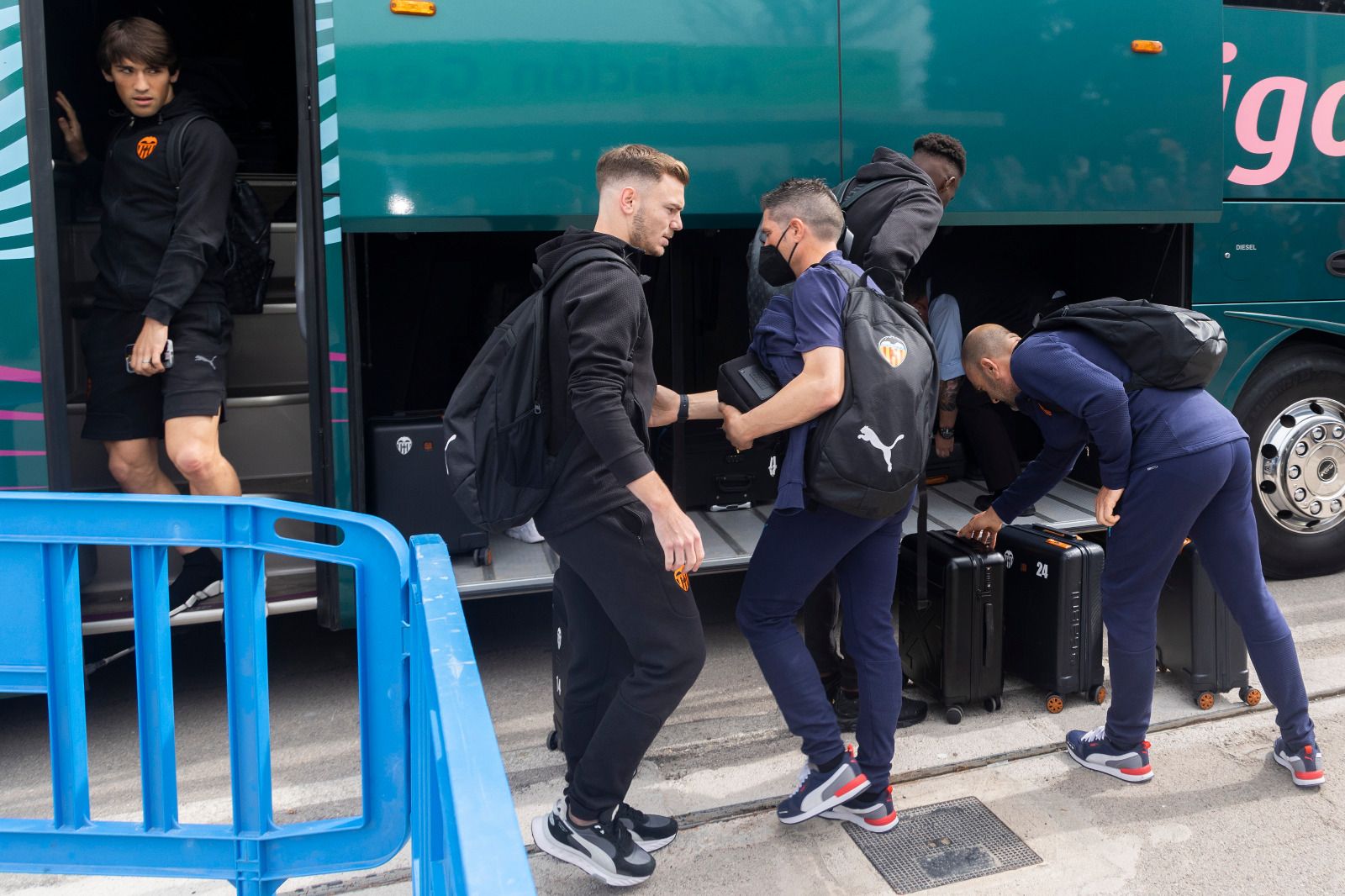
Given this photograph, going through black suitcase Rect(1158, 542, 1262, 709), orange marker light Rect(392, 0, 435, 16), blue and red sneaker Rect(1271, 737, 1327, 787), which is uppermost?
orange marker light Rect(392, 0, 435, 16)

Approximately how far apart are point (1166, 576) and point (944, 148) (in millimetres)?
1671

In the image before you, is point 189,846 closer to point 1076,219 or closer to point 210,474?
point 210,474

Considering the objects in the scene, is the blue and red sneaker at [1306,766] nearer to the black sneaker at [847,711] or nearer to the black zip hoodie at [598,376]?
the black sneaker at [847,711]

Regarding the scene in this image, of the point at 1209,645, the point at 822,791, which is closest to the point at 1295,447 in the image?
the point at 1209,645

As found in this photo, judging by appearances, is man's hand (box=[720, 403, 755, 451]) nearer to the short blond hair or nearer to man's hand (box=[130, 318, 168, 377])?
the short blond hair

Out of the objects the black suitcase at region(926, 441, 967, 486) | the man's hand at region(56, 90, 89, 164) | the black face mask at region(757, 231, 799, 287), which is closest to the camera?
the black face mask at region(757, 231, 799, 287)

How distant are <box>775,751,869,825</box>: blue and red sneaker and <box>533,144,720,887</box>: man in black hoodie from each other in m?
0.47

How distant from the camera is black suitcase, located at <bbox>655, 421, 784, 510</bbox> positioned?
5.21 meters

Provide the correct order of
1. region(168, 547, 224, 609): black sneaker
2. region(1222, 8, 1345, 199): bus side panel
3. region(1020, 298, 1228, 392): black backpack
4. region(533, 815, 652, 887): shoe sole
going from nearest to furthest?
1. region(533, 815, 652, 887): shoe sole
2. region(1020, 298, 1228, 392): black backpack
3. region(168, 547, 224, 609): black sneaker
4. region(1222, 8, 1345, 199): bus side panel

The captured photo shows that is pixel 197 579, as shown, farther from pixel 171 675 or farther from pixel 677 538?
pixel 677 538

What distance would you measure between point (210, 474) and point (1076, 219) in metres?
3.42

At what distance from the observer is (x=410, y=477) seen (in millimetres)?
4039

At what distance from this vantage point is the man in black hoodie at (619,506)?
2.61 metres

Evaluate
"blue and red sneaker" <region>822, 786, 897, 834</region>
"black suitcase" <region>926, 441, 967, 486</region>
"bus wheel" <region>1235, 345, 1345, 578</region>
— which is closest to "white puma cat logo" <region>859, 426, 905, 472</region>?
"blue and red sneaker" <region>822, 786, 897, 834</region>
